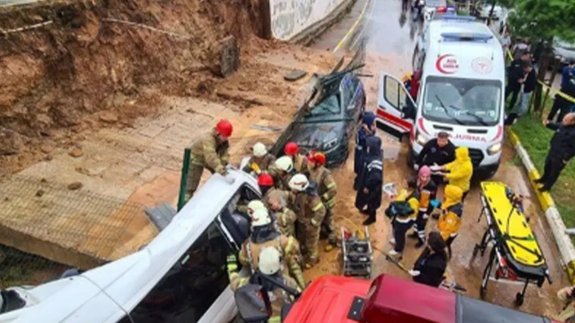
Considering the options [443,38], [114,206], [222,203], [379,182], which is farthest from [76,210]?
[443,38]

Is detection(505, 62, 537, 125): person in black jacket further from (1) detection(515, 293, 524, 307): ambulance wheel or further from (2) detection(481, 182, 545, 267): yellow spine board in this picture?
(1) detection(515, 293, 524, 307): ambulance wheel

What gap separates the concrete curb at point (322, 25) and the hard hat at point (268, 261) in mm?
14398

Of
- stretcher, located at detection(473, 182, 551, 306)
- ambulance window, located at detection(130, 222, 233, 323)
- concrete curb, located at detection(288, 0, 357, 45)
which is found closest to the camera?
ambulance window, located at detection(130, 222, 233, 323)

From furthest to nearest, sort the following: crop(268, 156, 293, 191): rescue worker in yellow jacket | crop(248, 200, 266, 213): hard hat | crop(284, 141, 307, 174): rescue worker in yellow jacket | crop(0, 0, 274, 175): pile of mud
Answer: crop(0, 0, 274, 175): pile of mud
crop(284, 141, 307, 174): rescue worker in yellow jacket
crop(268, 156, 293, 191): rescue worker in yellow jacket
crop(248, 200, 266, 213): hard hat

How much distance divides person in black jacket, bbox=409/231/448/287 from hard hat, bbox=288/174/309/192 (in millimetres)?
1683

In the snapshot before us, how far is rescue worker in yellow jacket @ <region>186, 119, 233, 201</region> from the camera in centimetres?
695

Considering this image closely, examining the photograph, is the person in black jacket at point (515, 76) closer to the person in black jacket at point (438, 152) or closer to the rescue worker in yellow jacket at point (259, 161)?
the person in black jacket at point (438, 152)

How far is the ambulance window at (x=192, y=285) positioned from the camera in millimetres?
4055

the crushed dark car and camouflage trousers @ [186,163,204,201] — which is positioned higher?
camouflage trousers @ [186,163,204,201]

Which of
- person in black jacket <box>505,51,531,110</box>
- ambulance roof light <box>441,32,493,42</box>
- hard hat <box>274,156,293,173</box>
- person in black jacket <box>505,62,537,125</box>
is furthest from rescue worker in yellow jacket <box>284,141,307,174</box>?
person in black jacket <box>505,51,531,110</box>

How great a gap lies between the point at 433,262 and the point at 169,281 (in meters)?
3.17

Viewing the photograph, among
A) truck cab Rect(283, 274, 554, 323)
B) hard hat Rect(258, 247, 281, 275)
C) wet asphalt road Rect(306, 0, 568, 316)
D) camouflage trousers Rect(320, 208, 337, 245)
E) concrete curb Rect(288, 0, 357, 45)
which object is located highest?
truck cab Rect(283, 274, 554, 323)

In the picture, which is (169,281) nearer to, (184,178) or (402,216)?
(184,178)

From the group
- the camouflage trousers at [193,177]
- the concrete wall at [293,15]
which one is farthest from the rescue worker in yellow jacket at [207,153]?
the concrete wall at [293,15]
